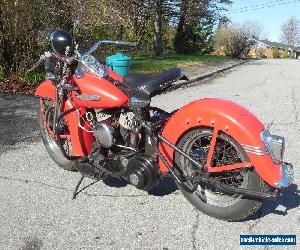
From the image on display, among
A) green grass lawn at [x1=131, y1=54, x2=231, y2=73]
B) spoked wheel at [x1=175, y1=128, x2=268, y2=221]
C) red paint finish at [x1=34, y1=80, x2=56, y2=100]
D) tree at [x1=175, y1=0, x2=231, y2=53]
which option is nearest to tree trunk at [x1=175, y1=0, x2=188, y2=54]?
tree at [x1=175, y1=0, x2=231, y2=53]

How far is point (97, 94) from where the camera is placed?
3.70m

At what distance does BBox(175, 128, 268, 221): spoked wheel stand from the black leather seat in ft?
1.64

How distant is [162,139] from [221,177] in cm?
62

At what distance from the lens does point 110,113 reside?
382cm

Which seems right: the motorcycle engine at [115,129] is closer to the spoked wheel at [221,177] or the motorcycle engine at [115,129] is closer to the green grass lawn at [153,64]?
the spoked wheel at [221,177]

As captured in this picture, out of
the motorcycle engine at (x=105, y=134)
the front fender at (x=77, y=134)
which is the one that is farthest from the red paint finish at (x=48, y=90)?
the motorcycle engine at (x=105, y=134)

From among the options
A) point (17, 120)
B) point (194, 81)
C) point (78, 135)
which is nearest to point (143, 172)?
point (78, 135)

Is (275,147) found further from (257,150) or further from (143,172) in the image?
(143,172)

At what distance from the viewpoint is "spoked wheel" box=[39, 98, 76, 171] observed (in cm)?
451

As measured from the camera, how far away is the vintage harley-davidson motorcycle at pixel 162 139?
3.10m

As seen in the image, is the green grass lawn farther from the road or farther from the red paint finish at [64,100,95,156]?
the red paint finish at [64,100,95,156]

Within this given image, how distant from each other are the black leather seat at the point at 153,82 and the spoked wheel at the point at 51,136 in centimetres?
113

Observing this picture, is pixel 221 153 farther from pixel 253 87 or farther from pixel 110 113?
pixel 253 87

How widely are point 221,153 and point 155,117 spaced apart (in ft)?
2.54
